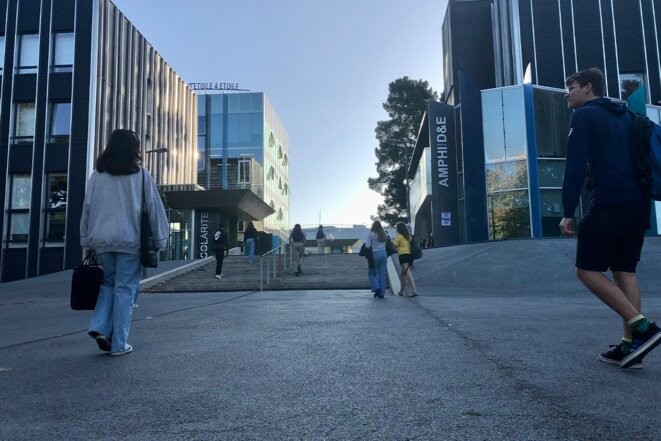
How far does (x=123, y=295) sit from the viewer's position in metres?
4.20

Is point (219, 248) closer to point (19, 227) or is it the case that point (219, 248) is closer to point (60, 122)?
point (19, 227)

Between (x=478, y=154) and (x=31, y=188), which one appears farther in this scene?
(x=478, y=154)

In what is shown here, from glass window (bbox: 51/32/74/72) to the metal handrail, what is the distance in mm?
14247

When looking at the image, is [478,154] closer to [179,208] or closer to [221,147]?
[179,208]

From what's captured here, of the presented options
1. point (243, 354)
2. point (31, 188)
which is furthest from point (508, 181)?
point (243, 354)

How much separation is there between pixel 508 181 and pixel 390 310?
64.8ft

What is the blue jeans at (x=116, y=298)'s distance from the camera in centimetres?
415

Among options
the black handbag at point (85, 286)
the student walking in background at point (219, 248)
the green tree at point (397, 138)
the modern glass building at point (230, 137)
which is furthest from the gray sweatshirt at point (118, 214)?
the modern glass building at point (230, 137)

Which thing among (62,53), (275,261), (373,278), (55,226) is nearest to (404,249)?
(373,278)

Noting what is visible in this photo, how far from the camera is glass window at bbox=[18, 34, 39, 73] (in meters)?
25.3

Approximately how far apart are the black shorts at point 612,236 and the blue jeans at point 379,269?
755cm

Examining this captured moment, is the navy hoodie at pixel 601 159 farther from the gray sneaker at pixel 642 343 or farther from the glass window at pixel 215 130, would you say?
the glass window at pixel 215 130

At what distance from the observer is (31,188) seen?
24.2m

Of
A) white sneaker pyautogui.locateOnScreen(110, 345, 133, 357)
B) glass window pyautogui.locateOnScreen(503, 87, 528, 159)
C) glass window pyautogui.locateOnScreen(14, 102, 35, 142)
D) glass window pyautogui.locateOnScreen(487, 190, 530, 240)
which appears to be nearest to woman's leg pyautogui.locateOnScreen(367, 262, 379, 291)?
white sneaker pyautogui.locateOnScreen(110, 345, 133, 357)
